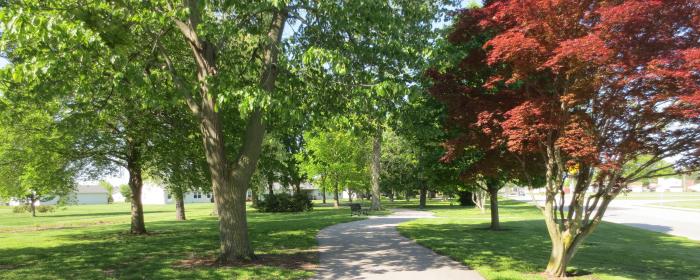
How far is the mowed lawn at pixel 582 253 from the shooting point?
376 inches

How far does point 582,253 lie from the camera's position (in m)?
12.4

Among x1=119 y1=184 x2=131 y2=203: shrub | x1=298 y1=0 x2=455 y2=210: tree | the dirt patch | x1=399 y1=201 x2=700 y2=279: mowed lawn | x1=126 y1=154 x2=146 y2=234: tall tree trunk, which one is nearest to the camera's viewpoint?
x1=298 y1=0 x2=455 y2=210: tree

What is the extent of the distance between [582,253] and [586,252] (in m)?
0.39

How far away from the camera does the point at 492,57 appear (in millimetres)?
8242

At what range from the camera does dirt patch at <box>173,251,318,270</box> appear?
986cm

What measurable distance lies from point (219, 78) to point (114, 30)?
182cm

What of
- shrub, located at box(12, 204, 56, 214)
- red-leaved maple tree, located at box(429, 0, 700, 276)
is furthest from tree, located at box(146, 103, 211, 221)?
shrub, located at box(12, 204, 56, 214)

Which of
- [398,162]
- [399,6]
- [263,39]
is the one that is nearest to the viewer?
[263,39]

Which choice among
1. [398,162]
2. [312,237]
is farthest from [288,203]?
[312,237]

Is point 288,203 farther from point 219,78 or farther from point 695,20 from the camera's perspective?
point 695,20

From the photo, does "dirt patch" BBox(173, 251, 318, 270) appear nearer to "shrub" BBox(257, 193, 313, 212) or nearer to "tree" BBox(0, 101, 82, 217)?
"tree" BBox(0, 101, 82, 217)

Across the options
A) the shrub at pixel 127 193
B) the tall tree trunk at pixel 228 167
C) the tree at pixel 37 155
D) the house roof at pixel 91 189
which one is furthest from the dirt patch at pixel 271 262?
the house roof at pixel 91 189

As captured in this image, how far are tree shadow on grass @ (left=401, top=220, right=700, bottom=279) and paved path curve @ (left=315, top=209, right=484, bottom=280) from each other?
1.98 ft

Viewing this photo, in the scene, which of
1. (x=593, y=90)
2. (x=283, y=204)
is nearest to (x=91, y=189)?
(x=283, y=204)
